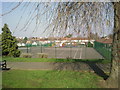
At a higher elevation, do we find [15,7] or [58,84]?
[15,7]

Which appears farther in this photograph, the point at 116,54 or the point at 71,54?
the point at 71,54

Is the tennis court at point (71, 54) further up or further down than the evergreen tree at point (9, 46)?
further down

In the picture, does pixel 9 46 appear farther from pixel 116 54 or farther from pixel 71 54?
pixel 116 54

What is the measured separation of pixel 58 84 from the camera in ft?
17.8

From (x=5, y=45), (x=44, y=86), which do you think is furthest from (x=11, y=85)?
(x=5, y=45)

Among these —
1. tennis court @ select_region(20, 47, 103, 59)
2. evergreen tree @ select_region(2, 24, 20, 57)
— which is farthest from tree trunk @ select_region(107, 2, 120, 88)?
tennis court @ select_region(20, 47, 103, 59)

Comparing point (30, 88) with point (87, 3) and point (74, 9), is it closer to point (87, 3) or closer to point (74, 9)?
point (74, 9)

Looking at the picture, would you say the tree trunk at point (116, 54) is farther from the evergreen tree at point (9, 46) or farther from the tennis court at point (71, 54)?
the tennis court at point (71, 54)

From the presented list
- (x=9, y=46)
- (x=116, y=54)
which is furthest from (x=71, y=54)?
(x=116, y=54)

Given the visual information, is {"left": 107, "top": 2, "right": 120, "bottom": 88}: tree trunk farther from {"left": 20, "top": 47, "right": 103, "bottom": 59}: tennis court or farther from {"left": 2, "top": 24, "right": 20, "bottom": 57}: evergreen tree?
{"left": 20, "top": 47, "right": 103, "bottom": 59}: tennis court

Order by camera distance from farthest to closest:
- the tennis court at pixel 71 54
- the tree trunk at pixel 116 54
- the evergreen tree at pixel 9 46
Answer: the tennis court at pixel 71 54, the evergreen tree at pixel 9 46, the tree trunk at pixel 116 54

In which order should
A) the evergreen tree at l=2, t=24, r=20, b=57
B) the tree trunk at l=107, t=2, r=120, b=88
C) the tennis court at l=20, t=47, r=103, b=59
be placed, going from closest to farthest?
the tree trunk at l=107, t=2, r=120, b=88 < the evergreen tree at l=2, t=24, r=20, b=57 < the tennis court at l=20, t=47, r=103, b=59

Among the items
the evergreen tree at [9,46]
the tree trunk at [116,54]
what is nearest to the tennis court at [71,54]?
the evergreen tree at [9,46]

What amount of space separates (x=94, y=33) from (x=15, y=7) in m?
2.25
